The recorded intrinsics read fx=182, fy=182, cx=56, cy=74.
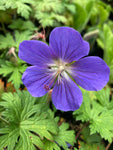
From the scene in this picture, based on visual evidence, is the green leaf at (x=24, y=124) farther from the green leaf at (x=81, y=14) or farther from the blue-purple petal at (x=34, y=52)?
the green leaf at (x=81, y=14)

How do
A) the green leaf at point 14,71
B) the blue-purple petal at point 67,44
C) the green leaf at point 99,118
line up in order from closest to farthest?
the blue-purple petal at point 67,44, the green leaf at point 99,118, the green leaf at point 14,71

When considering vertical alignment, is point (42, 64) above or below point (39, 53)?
below

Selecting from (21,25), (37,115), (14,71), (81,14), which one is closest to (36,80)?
(37,115)

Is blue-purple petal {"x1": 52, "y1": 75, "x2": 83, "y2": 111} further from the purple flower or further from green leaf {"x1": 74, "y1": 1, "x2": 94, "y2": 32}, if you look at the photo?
green leaf {"x1": 74, "y1": 1, "x2": 94, "y2": 32}

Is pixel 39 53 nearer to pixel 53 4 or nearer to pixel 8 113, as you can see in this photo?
pixel 8 113

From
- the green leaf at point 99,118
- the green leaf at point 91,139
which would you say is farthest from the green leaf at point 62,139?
the green leaf at point 91,139

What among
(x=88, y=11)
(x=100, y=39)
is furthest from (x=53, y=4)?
(x=100, y=39)

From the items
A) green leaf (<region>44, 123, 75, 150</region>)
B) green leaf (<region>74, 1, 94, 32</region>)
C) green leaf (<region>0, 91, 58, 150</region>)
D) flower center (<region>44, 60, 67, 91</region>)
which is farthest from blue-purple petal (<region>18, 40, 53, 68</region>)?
green leaf (<region>74, 1, 94, 32</region>)
